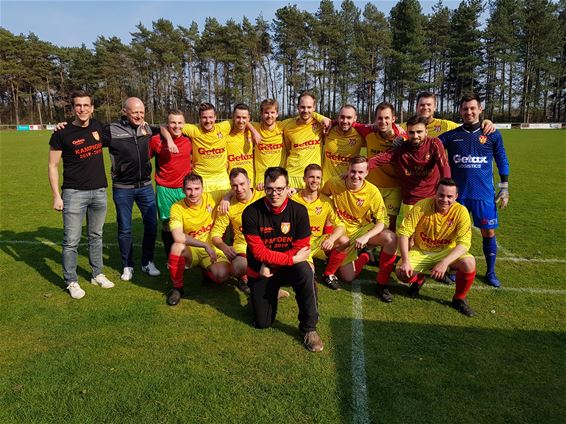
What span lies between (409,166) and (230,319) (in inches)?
110

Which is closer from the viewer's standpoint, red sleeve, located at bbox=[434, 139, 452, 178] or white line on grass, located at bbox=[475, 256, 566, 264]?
red sleeve, located at bbox=[434, 139, 452, 178]

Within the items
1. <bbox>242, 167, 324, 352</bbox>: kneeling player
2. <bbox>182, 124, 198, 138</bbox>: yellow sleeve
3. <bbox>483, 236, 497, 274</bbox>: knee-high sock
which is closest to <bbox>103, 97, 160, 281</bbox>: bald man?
<bbox>182, 124, 198, 138</bbox>: yellow sleeve

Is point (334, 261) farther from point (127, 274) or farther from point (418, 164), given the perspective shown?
point (127, 274)

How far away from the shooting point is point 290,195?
191 inches

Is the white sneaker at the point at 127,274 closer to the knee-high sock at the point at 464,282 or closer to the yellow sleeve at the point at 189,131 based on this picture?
the yellow sleeve at the point at 189,131

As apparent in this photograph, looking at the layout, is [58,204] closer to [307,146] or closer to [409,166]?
[307,146]

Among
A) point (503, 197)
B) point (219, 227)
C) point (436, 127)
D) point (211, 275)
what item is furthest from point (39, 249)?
point (503, 197)

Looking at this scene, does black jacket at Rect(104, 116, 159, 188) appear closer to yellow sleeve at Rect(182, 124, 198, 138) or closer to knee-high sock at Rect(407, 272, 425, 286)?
yellow sleeve at Rect(182, 124, 198, 138)

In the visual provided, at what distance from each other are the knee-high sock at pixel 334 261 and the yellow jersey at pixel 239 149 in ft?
6.48

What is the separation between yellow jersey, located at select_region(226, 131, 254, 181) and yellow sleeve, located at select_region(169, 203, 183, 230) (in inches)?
51.2

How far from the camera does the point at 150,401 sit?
2.83 meters

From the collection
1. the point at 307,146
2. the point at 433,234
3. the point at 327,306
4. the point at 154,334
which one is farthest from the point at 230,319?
the point at 307,146

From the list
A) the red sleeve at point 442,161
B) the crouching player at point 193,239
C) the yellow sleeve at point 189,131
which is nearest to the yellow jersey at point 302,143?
the yellow sleeve at point 189,131

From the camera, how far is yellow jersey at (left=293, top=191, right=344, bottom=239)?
4809 millimetres
